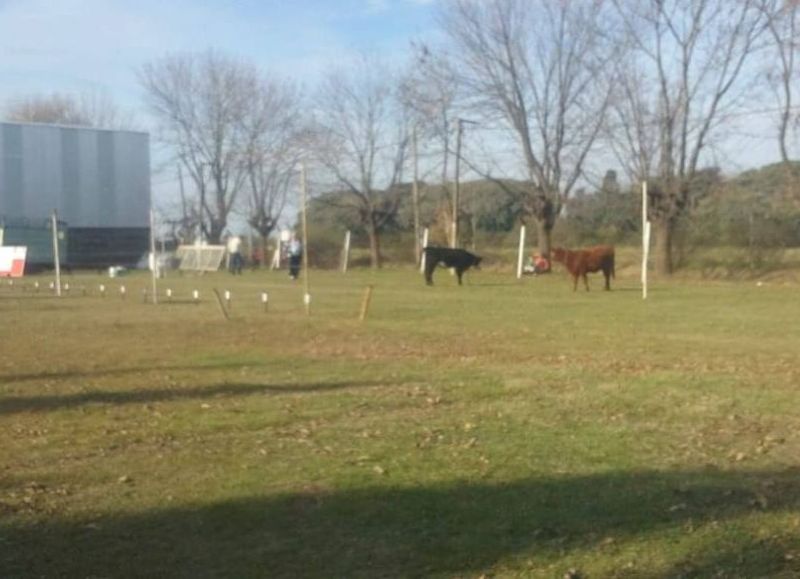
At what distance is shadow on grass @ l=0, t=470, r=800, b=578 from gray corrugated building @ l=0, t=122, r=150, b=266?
5905 centimetres

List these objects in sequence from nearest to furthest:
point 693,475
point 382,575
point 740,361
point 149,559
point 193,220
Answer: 1. point 382,575
2. point 149,559
3. point 693,475
4. point 740,361
5. point 193,220

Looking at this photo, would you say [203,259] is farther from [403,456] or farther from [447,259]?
[403,456]

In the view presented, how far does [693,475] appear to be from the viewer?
845 centimetres

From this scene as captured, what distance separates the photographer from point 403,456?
926 cm

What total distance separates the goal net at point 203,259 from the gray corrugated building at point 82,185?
8620 millimetres

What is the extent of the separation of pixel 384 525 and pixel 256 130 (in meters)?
66.2

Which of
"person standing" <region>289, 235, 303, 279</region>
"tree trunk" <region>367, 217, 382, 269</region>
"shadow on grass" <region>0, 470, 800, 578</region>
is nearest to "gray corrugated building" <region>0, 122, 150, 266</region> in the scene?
"tree trunk" <region>367, 217, 382, 269</region>

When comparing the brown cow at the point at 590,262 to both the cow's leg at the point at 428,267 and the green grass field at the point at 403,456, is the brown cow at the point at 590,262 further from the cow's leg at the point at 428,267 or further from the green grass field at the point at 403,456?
the green grass field at the point at 403,456

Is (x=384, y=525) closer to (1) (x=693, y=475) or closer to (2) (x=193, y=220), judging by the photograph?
(1) (x=693, y=475)

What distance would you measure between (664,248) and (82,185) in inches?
1424

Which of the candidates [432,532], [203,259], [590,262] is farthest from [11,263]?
[432,532]

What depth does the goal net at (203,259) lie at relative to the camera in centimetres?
5859

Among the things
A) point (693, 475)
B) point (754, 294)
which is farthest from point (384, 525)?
point (754, 294)

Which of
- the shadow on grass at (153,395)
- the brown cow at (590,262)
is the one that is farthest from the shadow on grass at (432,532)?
the brown cow at (590,262)
